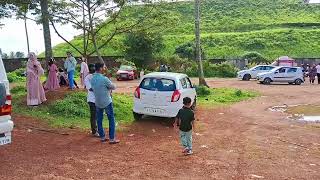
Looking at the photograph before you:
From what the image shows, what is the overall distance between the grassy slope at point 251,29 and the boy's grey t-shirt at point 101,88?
124ft

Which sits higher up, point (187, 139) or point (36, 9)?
point (36, 9)

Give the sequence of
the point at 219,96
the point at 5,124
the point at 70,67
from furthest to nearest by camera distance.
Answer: the point at 219,96
the point at 70,67
the point at 5,124

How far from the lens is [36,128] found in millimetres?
12102

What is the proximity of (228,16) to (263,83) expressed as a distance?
1971 inches

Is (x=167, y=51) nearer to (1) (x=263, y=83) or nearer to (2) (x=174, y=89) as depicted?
(1) (x=263, y=83)

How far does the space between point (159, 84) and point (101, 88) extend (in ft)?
11.6

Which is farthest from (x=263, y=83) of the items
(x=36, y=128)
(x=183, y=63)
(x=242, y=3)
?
(x=242, y=3)

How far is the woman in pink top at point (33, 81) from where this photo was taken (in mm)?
14233

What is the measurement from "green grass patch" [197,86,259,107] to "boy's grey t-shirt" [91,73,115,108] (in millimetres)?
10612

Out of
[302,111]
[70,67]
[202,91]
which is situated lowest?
[302,111]

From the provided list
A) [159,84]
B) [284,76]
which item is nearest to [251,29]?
[284,76]

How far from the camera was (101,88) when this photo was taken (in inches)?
421

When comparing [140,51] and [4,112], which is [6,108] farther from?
[140,51]

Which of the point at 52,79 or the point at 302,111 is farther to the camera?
the point at 302,111
